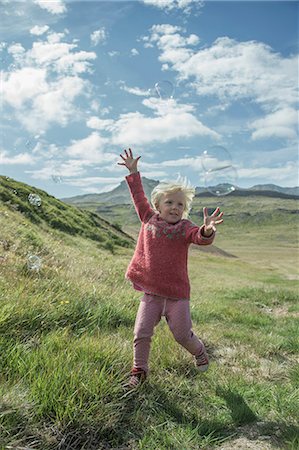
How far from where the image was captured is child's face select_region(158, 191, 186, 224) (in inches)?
200

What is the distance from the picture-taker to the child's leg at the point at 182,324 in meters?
4.70

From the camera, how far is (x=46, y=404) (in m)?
3.31

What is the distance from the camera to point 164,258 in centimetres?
494

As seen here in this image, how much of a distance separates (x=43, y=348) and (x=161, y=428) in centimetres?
132

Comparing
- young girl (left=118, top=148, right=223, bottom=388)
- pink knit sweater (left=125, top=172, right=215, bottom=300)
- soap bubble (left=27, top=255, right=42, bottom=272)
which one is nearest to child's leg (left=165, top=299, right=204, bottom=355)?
young girl (left=118, top=148, right=223, bottom=388)

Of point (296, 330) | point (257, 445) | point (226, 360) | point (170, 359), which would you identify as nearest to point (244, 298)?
point (296, 330)

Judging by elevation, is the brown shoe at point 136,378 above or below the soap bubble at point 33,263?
below

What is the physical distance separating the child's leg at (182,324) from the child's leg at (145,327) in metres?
0.13

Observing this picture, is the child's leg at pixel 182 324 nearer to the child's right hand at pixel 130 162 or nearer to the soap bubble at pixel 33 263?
the child's right hand at pixel 130 162

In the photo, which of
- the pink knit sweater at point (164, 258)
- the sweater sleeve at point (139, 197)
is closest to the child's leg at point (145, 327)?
the pink knit sweater at point (164, 258)

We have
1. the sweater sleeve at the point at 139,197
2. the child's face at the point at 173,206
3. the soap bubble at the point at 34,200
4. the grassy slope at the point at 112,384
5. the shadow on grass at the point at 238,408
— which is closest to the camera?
the grassy slope at the point at 112,384

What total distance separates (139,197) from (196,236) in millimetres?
1104

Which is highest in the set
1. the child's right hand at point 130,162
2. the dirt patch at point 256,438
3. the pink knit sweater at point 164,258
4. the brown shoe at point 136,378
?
the child's right hand at point 130,162

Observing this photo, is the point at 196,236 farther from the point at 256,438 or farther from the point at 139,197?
the point at 256,438
